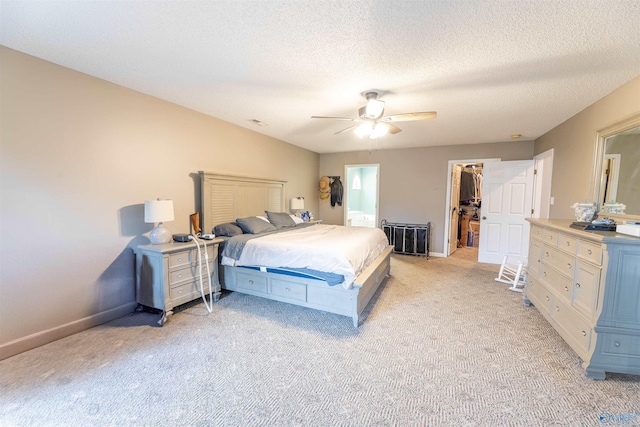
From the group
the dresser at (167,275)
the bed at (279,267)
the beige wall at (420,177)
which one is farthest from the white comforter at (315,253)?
the beige wall at (420,177)

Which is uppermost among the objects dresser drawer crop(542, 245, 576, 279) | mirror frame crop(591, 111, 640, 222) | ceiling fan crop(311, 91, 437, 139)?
ceiling fan crop(311, 91, 437, 139)

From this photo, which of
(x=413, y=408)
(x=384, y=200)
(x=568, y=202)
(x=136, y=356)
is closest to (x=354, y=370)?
(x=413, y=408)

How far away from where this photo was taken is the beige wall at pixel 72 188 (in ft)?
6.86

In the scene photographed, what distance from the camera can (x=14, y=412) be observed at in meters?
1.56

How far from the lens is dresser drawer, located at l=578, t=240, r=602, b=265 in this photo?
188 centimetres

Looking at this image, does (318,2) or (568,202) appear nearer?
(318,2)

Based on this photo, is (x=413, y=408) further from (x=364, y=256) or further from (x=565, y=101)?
(x=565, y=101)

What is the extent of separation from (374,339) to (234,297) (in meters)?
1.85

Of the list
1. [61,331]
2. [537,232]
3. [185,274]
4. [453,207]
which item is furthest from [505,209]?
[61,331]

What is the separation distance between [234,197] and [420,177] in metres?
3.98

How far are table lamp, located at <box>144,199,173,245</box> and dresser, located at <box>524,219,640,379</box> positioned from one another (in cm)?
374

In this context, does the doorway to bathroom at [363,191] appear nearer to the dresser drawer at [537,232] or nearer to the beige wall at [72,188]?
the dresser drawer at [537,232]

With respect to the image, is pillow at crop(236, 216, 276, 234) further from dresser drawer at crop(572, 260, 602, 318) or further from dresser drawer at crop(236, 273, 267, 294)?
dresser drawer at crop(572, 260, 602, 318)

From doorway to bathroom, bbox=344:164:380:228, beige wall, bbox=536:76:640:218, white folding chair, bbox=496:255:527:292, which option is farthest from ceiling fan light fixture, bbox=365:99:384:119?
doorway to bathroom, bbox=344:164:380:228
